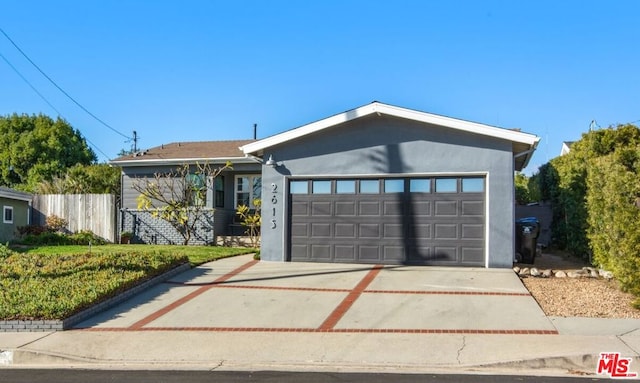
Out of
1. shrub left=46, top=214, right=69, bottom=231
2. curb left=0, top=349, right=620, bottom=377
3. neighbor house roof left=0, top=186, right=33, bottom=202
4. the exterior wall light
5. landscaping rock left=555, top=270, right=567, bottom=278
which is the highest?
the exterior wall light

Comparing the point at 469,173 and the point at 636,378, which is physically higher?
the point at 469,173

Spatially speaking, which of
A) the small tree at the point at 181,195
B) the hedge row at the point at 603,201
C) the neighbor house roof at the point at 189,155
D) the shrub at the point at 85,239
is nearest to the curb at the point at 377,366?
the hedge row at the point at 603,201

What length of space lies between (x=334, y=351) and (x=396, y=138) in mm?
8124

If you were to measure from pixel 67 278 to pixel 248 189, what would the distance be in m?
10.4

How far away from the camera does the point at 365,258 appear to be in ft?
49.5

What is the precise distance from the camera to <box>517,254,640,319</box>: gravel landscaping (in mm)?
9617

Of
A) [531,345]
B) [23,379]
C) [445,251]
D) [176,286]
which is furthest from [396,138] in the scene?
Answer: [23,379]

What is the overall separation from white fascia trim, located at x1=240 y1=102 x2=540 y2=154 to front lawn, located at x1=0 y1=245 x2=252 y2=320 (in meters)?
4.07

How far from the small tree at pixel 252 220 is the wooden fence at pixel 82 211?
5230 mm

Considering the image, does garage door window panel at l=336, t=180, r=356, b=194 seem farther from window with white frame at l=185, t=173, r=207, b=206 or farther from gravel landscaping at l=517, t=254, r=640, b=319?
window with white frame at l=185, t=173, r=207, b=206

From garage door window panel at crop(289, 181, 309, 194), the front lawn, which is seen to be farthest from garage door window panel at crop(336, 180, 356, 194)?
the front lawn

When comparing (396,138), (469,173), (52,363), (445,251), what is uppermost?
(396,138)

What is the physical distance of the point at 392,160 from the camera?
14898 mm

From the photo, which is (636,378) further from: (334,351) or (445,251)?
(445,251)
